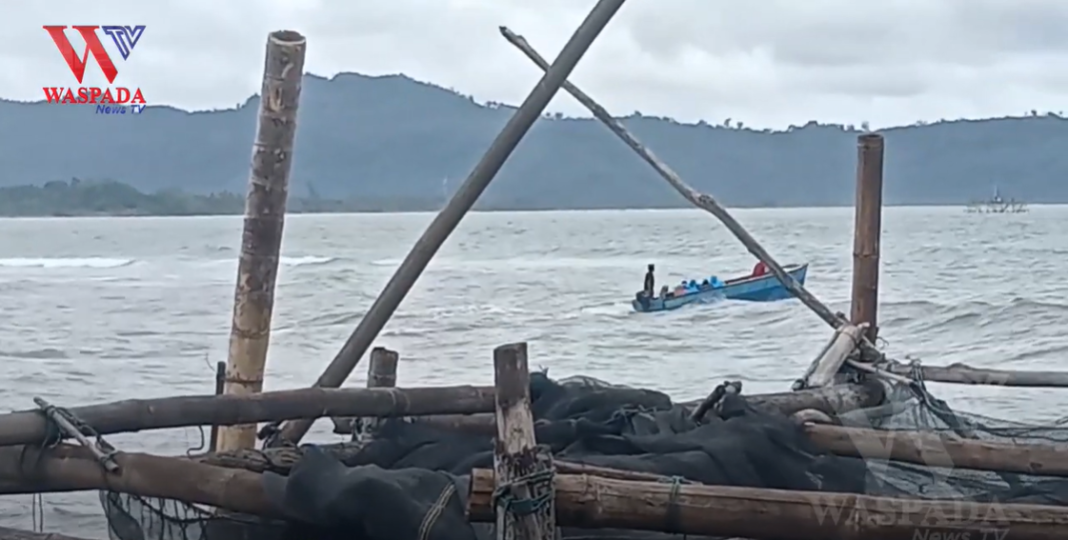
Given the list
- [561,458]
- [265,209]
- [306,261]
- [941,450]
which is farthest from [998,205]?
[561,458]

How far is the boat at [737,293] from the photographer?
30.1m

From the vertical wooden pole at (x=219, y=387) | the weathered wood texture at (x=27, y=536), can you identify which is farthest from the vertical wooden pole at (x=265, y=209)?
the weathered wood texture at (x=27, y=536)

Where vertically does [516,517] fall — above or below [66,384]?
above

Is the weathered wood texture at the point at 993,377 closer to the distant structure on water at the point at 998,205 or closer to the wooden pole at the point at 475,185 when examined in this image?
the wooden pole at the point at 475,185

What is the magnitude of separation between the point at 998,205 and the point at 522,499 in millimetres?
143630

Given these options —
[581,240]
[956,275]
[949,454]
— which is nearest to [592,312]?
[956,275]

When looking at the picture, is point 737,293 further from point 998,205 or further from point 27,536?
point 998,205

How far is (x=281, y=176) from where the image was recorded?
5.45 m

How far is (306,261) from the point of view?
2579 inches

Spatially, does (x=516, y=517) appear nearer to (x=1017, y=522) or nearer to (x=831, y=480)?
(x=1017, y=522)

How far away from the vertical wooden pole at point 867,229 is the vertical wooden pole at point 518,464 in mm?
4373

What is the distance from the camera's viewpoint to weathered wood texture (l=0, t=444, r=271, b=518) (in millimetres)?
4152

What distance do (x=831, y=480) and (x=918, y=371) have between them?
9.06 feet

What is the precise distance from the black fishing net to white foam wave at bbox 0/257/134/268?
5775cm
